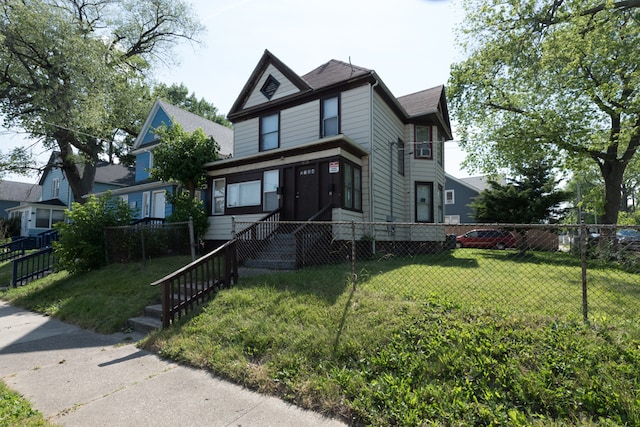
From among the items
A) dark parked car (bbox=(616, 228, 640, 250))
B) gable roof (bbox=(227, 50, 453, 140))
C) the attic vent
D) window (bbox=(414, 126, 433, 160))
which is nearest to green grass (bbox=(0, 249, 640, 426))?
dark parked car (bbox=(616, 228, 640, 250))

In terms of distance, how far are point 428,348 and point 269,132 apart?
11258 millimetres

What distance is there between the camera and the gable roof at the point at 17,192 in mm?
35000

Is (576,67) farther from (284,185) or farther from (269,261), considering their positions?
(269,261)

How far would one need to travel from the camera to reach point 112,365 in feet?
14.5

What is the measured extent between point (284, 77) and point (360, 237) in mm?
7197

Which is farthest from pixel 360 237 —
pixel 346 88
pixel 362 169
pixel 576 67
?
pixel 576 67

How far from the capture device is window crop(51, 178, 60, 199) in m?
29.3

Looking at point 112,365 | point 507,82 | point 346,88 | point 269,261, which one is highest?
point 507,82

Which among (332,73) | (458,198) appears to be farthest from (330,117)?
(458,198)

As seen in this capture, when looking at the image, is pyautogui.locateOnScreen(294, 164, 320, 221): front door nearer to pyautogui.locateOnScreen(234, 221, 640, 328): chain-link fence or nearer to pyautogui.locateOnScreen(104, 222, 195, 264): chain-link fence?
pyautogui.locateOnScreen(234, 221, 640, 328): chain-link fence

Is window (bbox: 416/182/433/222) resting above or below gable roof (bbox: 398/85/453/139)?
below

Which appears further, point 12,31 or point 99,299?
point 12,31

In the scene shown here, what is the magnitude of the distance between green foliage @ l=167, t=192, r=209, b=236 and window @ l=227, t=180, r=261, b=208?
3.68ft

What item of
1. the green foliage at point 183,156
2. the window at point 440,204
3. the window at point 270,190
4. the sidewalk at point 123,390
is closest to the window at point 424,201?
the window at point 440,204
